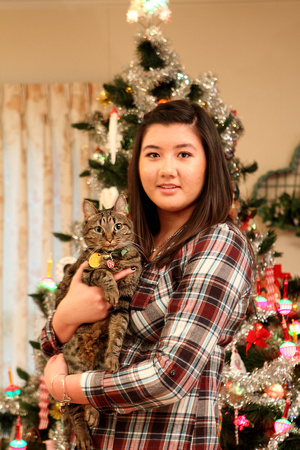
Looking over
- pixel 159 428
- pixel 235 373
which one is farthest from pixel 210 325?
pixel 235 373

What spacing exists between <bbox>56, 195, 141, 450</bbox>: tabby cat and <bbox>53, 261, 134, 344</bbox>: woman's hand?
16mm

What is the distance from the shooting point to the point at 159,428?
41.4 inches

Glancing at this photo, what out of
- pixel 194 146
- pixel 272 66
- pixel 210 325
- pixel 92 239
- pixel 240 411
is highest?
pixel 272 66

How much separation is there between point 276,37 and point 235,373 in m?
2.57

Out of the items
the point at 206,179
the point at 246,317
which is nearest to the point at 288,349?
the point at 246,317

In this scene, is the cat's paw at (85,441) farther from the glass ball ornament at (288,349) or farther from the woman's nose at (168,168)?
the glass ball ornament at (288,349)

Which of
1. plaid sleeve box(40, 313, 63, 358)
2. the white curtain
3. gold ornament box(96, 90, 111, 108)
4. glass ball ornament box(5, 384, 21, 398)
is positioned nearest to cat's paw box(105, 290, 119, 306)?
plaid sleeve box(40, 313, 63, 358)

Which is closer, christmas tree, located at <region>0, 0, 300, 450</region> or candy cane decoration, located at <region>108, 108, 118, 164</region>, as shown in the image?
christmas tree, located at <region>0, 0, 300, 450</region>

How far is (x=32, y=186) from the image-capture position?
365 cm

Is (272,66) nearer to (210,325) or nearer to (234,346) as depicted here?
(234,346)

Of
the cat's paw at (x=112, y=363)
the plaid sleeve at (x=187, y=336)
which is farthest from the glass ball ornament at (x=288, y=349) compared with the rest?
the cat's paw at (x=112, y=363)

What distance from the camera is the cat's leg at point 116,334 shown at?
1057mm

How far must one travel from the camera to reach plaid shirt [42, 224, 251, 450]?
96cm

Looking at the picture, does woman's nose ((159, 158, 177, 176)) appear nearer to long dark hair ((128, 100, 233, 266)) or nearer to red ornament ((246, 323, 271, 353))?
long dark hair ((128, 100, 233, 266))
